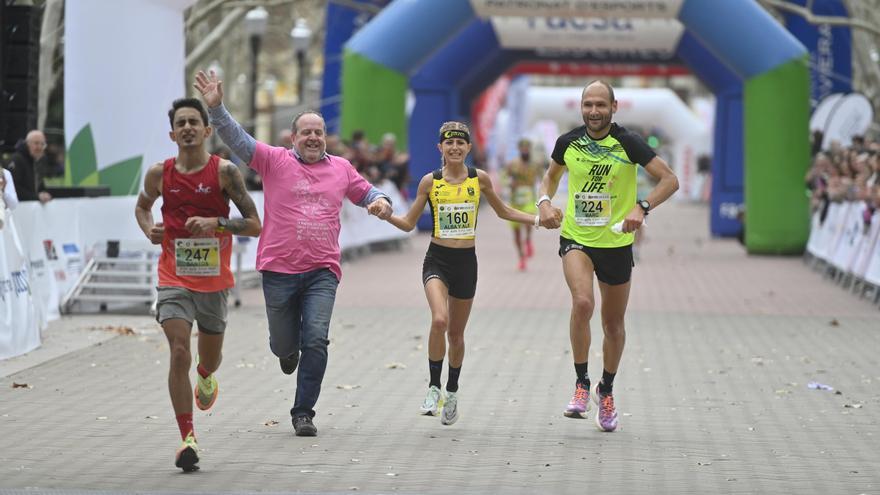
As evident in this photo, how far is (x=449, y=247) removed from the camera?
8828 millimetres

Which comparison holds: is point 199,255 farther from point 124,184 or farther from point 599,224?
point 124,184

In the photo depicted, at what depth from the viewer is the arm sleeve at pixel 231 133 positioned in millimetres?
7730

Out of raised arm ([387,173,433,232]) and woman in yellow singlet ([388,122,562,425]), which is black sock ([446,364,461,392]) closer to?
woman in yellow singlet ([388,122,562,425])

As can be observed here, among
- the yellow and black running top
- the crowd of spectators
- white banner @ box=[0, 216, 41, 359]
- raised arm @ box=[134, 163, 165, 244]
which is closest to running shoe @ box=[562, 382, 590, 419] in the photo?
the yellow and black running top

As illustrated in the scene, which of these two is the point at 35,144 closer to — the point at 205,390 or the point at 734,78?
the point at 205,390

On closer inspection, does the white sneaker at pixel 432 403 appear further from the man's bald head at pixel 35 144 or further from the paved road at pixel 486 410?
the man's bald head at pixel 35 144

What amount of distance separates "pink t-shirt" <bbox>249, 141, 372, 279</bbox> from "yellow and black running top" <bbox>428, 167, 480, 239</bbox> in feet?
2.49

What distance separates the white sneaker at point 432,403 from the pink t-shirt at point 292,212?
1.04 metres

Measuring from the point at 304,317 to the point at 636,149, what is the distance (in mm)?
1952

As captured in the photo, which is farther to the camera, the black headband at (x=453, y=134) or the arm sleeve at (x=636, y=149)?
the black headband at (x=453, y=134)

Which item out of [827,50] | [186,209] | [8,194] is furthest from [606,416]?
[827,50]

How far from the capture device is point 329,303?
27.1ft

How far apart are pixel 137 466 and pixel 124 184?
9.09m

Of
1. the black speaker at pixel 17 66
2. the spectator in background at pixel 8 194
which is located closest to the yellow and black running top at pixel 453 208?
the spectator in background at pixel 8 194
